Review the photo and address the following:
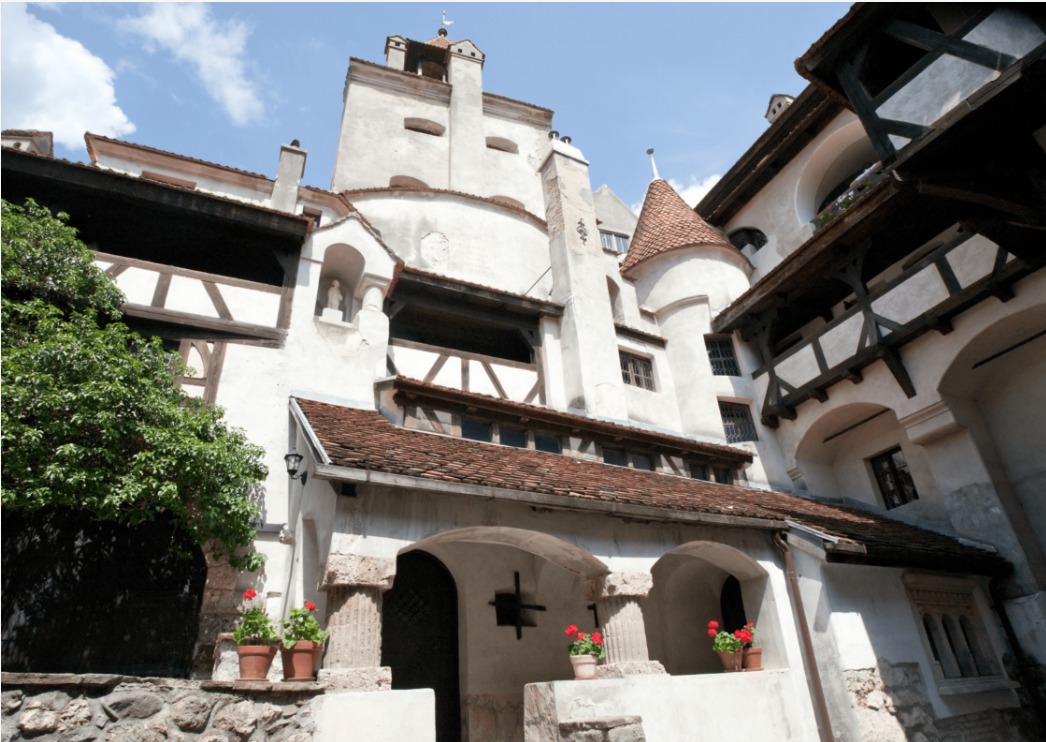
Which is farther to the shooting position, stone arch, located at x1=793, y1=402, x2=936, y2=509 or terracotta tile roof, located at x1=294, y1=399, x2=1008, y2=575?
stone arch, located at x1=793, y1=402, x2=936, y2=509

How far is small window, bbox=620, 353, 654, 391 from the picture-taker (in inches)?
608

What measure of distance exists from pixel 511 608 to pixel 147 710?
5.83 m

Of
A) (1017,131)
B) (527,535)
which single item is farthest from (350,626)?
(1017,131)

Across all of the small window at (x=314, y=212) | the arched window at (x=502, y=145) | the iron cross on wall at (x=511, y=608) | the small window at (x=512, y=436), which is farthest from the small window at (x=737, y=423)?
the arched window at (x=502, y=145)

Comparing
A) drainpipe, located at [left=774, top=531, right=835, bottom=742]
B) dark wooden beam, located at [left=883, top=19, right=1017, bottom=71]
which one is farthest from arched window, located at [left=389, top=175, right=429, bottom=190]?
drainpipe, located at [left=774, top=531, right=835, bottom=742]

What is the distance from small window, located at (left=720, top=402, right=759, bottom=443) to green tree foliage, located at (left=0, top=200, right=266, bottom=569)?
1069 cm

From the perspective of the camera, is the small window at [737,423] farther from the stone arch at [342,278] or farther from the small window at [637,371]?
the stone arch at [342,278]

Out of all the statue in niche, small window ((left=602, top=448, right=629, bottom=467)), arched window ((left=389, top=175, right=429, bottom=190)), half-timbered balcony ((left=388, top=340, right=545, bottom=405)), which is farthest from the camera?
arched window ((left=389, top=175, right=429, bottom=190))

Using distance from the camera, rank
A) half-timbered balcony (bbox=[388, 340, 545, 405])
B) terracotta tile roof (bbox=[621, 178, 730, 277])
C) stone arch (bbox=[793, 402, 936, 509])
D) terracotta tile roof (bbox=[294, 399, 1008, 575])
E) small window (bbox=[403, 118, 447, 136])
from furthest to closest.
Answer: small window (bbox=[403, 118, 447, 136])
terracotta tile roof (bbox=[621, 178, 730, 277])
stone arch (bbox=[793, 402, 936, 509])
half-timbered balcony (bbox=[388, 340, 545, 405])
terracotta tile roof (bbox=[294, 399, 1008, 575])

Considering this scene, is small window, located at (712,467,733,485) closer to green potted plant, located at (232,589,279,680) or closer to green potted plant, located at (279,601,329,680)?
green potted plant, located at (279,601,329,680)

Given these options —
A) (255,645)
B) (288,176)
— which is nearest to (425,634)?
(255,645)

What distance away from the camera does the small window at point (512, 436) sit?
10.9 metres

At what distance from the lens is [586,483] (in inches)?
334

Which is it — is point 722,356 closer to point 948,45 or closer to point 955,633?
point 955,633
